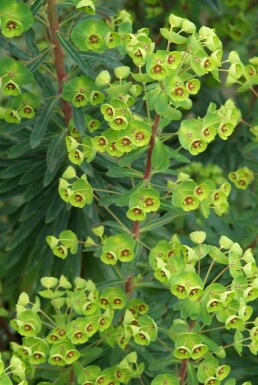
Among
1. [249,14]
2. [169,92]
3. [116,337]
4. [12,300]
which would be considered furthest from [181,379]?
[249,14]

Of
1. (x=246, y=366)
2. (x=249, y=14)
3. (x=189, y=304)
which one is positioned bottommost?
(x=246, y=366)

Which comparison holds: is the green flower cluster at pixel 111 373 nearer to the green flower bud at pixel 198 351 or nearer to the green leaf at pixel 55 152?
the green flower bud at pixel 198 351

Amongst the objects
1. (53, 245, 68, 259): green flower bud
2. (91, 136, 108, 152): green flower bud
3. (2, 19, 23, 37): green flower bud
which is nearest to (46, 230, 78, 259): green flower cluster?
(53, 245, 68, 259): green flower bud

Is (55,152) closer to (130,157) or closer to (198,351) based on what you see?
(130,157)

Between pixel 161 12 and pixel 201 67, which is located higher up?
pixel 201 67

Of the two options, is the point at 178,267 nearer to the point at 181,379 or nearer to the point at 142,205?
the point at 142,205

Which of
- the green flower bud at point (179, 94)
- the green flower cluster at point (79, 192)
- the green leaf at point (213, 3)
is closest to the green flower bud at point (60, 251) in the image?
the green flower cluster at point (79, 192)

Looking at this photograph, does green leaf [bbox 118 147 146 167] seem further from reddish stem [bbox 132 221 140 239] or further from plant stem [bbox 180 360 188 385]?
plant stem [bbox 180 360 188 385]

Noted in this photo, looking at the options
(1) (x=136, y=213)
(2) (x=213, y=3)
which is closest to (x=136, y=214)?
(1) (x=136, y=213)
